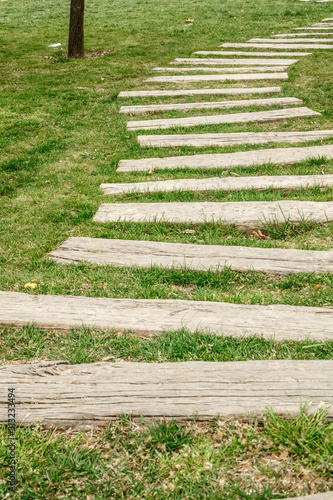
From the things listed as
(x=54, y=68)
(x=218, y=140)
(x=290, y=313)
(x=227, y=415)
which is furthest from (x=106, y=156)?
(x=54, y=68)

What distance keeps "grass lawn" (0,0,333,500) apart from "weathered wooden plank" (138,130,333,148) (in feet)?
0.51

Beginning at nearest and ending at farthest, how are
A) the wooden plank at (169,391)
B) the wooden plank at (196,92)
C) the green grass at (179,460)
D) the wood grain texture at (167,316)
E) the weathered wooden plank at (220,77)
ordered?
the green grass at (179,460) < the wooden plank at (169,391) < the wood grain texture at (167,316) < the wooden plank at (196,92) < the weathered wooden plank at (220,77)

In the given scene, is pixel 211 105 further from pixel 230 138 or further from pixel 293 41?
pixel 293 41

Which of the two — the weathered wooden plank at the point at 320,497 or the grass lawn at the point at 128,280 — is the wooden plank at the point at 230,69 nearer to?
the grass lawn at the point at 128,280

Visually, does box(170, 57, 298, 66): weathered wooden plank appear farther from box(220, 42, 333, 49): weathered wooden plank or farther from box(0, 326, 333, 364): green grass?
box(0, 326, 333, 364): green grass

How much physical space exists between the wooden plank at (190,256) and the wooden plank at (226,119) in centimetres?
301

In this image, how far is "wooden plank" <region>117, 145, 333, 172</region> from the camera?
15.7ft

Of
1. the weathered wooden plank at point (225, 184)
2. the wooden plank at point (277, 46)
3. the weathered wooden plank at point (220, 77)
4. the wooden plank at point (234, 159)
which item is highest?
the wooden plank at point (277, 46)

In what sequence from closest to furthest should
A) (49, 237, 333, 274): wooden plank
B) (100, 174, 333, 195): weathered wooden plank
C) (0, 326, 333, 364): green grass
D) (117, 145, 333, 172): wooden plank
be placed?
(0, 326, 333, 364): green grass → (49, 237, 333, 274): wooden plank → (100, 174, 333, 195): weathered wooden plank → (117, 145, 333, 172): wooden plank

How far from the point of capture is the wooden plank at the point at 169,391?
1.92 m

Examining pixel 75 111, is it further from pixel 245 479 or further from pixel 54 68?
pixel 245 479

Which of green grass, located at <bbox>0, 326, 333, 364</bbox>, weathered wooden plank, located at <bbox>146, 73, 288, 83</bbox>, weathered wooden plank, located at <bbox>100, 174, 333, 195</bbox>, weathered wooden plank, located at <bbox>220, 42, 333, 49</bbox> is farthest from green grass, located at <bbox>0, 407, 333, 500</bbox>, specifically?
weathered wooden plank, located at <bbox>220, 42, 333, 49</bbox>

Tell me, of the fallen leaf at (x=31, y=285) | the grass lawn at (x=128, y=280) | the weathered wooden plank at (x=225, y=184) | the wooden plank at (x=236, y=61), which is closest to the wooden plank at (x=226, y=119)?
the grass lawn at (x=128, y=280)

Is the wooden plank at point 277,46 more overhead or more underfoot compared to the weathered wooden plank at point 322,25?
more underfoot
